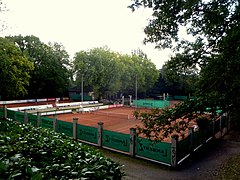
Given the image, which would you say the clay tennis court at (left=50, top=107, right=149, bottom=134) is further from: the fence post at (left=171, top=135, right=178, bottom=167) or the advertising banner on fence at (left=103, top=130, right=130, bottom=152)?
the fence post at (left=171, top=135, right=178, bottom=167)

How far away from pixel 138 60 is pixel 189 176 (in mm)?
41474

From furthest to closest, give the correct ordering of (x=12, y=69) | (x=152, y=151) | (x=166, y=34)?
1. (x=12, y=69)
2. (x=152, y=151)
3. (x=166, y=34)

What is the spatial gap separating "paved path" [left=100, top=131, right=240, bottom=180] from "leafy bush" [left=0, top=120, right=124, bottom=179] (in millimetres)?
4276

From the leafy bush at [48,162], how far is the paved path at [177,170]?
4276 mm

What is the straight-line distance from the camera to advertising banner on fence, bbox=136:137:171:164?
33.8ft

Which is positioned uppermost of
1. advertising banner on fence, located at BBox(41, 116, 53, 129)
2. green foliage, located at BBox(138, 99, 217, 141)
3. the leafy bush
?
green foliage, located at BBox(138, 99, 217, 141)

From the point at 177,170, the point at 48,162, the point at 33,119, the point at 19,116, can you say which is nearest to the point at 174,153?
the point at 177,170

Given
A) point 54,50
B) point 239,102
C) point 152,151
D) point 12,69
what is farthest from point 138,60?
point 239,102

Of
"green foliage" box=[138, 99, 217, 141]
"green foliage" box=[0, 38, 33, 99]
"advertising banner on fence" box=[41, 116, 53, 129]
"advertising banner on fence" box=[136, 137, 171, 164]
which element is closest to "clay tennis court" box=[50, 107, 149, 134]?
"advertising banner on fence" box=[41, 116, 53, 129]

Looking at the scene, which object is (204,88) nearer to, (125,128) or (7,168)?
(7,168)

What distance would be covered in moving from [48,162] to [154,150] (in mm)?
7112

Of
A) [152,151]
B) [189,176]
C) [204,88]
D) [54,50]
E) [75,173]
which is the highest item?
[54,50]

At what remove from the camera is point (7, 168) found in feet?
10.6

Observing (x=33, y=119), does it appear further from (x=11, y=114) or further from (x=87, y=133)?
(x=87, y=133)
